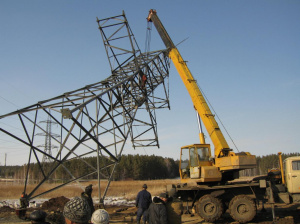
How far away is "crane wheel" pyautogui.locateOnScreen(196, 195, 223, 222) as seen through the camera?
11.5 meters

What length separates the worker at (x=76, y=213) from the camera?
2.64m

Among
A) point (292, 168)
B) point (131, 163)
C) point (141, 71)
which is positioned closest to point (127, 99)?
point (141, 71)

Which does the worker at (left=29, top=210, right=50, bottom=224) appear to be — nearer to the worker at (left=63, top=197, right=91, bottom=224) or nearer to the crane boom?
the worker at (left=63, top=197, right=91, bottom=224)

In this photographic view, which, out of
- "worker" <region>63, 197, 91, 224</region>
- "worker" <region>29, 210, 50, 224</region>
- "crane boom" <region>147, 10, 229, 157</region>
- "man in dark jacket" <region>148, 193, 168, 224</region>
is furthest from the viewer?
"crane boom" <region>147, 10, 229, 157</region>

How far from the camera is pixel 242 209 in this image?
11.5 meters

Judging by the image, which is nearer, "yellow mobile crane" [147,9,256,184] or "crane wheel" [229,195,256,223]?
"crane wheel" [229,195,256,223]

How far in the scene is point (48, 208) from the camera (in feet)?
50.2

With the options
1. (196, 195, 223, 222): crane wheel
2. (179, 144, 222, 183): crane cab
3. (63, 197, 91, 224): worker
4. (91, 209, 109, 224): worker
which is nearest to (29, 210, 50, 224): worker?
(63, 197, 91, 224): worker

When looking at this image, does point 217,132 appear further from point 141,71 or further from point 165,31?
point 165,31

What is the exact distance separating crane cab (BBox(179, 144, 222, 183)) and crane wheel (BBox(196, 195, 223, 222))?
813mm

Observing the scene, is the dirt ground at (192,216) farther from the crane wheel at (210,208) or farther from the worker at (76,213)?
the worker at (76,213)

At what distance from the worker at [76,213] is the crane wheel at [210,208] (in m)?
9.85

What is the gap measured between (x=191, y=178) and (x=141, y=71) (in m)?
6.25

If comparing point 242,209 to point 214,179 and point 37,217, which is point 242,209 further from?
point 37,217
